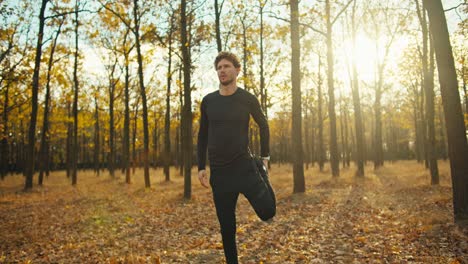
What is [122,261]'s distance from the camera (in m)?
5.42

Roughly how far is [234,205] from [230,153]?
61 cm

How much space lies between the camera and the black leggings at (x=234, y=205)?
360 cm

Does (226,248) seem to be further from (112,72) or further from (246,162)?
(112,72)

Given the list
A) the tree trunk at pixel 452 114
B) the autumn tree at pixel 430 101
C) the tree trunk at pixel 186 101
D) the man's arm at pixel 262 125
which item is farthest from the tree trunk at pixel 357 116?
the man's arm at pixel 262 125

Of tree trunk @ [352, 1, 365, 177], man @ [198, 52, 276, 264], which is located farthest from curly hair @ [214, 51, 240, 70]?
tree trunk @ [352, 1, 365, 177]

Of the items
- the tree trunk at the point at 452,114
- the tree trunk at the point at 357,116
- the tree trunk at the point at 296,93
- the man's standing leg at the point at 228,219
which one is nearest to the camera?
the man's standing leg at the point at 228,219

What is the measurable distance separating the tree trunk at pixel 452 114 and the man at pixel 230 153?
5.44m

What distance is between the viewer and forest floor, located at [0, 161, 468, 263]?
18.7 ft

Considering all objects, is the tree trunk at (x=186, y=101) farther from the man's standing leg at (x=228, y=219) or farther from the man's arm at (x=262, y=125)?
the man's standing leg at (x=228, y=219)

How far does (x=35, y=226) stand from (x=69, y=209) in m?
2.92

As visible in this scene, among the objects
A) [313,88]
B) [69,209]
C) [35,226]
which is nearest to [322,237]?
[35,226]

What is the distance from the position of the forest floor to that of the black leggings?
1.81 meters

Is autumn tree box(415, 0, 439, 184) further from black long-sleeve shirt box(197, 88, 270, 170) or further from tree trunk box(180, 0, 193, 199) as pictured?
black long-sleeve shirt box(197, 88, 270, 170)

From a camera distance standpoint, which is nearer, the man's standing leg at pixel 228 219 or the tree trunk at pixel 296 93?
the man's standing leg at pixel 228 219
